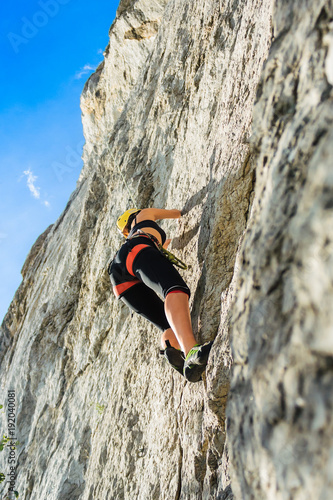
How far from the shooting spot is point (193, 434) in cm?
295

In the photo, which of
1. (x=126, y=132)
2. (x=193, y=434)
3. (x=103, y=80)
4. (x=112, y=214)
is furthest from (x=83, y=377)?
(x=103, y=80)

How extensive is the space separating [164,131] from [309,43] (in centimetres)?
596

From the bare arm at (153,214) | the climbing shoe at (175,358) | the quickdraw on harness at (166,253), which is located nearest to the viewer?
the climbing shoe at (175,358)

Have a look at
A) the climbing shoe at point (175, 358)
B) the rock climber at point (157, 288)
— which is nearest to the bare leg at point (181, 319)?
the rock climber at point (157, 288)

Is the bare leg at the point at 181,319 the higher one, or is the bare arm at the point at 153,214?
the bare arm at the point at 153,214

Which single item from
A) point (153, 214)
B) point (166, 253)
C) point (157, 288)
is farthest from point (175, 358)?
point (153, 214)

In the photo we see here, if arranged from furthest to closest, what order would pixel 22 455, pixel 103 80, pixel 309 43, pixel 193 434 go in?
pixel 103 80 < pixel 22 455 < pixel 193 434 < pixel 309 43

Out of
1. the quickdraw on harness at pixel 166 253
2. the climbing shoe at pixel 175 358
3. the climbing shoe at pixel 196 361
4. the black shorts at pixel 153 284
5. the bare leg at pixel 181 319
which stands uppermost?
the quickdraw on harness at pixel 166 253

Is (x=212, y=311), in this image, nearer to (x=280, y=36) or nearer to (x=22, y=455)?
(x=280, y=36)

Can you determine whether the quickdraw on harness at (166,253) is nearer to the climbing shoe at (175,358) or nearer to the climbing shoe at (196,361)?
the climbing shoe at (175,358)

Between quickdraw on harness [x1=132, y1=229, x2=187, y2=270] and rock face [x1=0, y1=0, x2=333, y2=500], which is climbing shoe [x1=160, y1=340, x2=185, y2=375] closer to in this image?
rock face [x1=0, y1=0, x2=333, y2=500]

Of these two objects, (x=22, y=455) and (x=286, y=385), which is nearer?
(x=286, y=385)

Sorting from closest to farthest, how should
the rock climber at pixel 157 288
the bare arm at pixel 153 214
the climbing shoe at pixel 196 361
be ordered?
the climbing shoe at pixel 196 361 → the rock climber at pixel 157 288 → the bare arm at pixel 153 214

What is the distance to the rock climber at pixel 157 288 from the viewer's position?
9.81 feet
